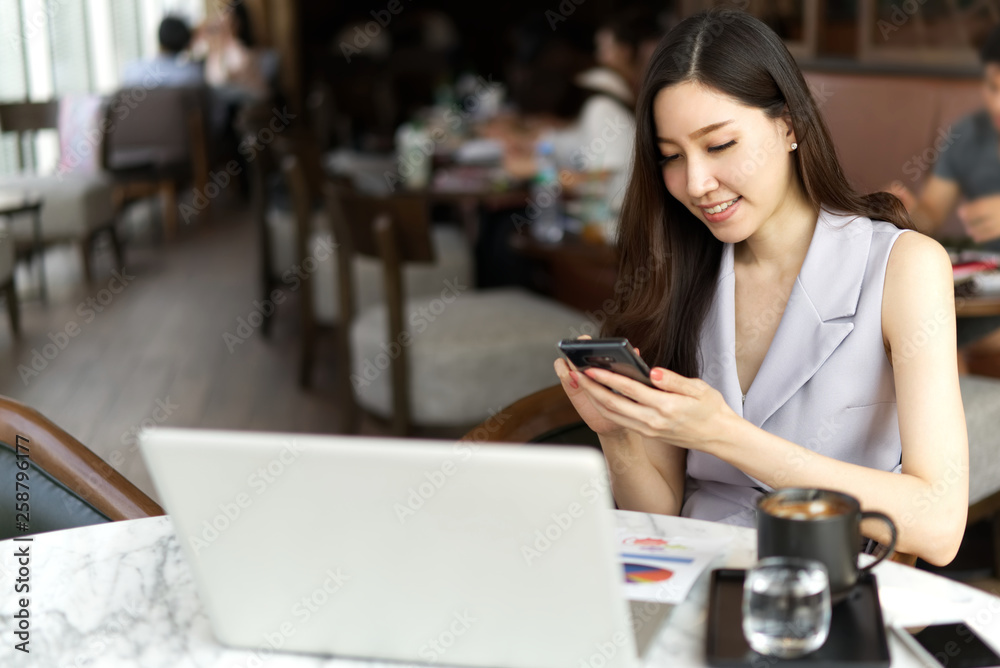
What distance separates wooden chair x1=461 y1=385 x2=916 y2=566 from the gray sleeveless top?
0.58 ft

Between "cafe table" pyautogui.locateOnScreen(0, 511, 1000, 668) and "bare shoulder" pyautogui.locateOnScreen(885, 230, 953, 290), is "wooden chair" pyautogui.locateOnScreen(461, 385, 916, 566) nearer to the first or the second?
"cafe table" pyautogui.locateOnScreen(0, 511, 1000, 668)

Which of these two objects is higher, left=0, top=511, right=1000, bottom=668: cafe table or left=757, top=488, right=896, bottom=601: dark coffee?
left=757, top=488, right=896, bottom=601: dark coffee

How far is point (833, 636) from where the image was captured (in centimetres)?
82

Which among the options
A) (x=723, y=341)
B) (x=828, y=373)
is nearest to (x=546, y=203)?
(x=723, y=341)

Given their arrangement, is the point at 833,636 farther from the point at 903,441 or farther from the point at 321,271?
the point at 321,271

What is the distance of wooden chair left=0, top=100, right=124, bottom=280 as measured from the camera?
5762mm

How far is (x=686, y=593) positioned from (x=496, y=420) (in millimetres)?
532

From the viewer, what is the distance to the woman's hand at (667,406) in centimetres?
108

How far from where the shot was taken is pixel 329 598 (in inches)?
31.5

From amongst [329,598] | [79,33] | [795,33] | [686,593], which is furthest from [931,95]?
[79,33]

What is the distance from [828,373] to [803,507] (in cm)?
45

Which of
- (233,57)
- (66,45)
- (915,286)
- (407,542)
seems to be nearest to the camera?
(407,542)

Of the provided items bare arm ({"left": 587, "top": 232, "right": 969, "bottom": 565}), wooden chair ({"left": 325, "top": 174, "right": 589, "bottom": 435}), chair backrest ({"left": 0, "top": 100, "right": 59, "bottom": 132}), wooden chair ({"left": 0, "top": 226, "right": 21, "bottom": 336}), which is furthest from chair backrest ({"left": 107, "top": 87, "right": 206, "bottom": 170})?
bare arm ({"left": 587, "top": 232, "right": 969, "bottom": 565})

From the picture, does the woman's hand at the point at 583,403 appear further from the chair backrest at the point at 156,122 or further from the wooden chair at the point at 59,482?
the chair backrest at the point at 156,122
